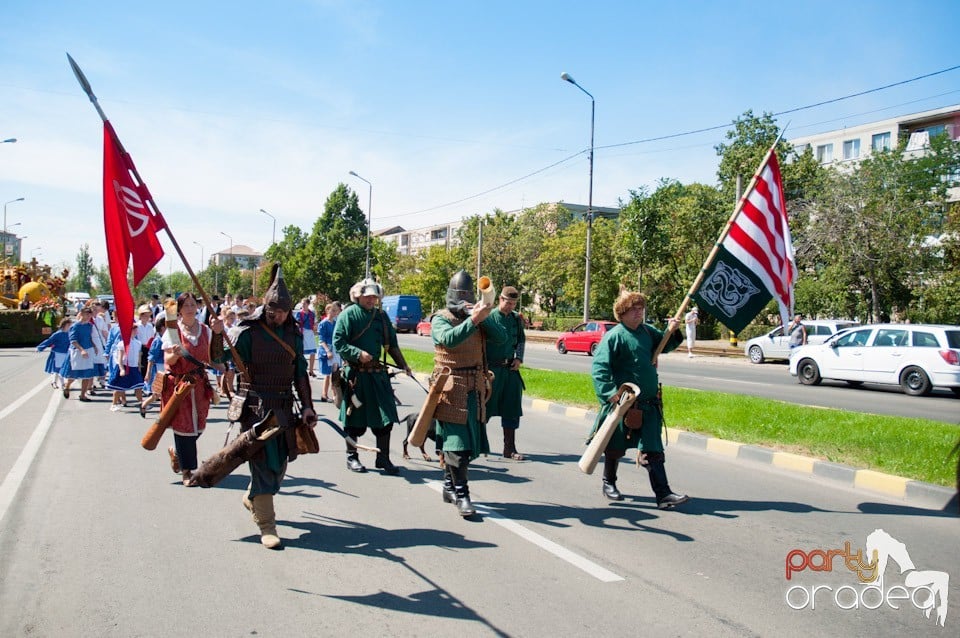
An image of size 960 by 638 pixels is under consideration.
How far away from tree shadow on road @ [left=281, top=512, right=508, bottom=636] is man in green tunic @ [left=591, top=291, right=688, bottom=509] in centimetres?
166

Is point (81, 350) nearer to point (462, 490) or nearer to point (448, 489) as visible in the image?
point (448, 489)

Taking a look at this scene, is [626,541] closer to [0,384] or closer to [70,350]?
[70,350]

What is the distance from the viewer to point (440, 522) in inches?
228

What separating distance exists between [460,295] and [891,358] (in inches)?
550

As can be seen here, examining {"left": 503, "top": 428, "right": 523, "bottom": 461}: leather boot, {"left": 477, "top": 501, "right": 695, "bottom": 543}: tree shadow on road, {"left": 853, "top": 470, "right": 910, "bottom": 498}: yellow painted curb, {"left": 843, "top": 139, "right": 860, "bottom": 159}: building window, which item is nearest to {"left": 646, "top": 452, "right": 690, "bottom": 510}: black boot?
{"left": 477, "top": 501, "right": 695, "bottom": 543}: tree shadow on road

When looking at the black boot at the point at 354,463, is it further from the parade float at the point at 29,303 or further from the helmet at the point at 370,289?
the parade float at the point at 29,303

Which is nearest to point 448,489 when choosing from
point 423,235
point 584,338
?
point 584,338

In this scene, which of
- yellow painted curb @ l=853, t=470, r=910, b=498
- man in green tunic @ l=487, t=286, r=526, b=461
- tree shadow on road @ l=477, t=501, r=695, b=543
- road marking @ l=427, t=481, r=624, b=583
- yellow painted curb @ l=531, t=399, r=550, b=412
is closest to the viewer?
road marking @ l=427, t=481, r=624, b=583

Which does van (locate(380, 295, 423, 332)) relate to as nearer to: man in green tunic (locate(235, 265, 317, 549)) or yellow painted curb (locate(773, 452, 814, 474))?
yellow painted curb (locate(773, 452, 814, 474))

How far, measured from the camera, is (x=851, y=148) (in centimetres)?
6656

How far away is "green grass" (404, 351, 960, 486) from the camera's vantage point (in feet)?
25.1

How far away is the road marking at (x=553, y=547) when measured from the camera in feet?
15.2

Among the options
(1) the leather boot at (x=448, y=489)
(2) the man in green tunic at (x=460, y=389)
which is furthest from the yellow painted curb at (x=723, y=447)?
(1) the leather boot at (x=448, y=489)

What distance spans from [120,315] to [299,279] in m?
59.8
